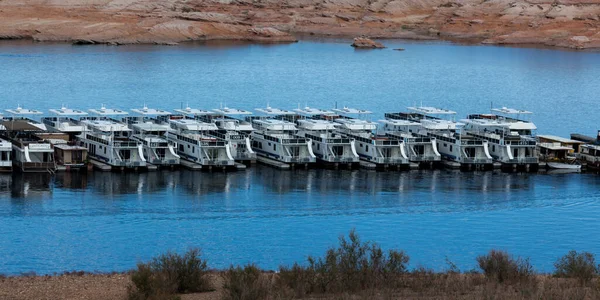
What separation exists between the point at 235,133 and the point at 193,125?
1.80 meters

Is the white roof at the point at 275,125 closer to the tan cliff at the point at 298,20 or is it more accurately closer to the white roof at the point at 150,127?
the white roof at the point at 150,127

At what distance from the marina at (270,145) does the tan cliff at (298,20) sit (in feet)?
210

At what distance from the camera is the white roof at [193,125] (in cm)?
5206

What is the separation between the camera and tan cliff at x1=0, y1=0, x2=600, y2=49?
391 feet

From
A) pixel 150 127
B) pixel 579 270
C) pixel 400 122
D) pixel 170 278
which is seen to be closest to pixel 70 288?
pixel 170 278

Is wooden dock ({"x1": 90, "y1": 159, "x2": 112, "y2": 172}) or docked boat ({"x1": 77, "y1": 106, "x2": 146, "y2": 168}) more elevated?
docked boat ({"x1": 77, "y1": 106, "x2": 146, "y2": 168})

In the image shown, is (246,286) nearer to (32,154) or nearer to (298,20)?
(32,154)

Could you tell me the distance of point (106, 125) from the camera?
52.2 m

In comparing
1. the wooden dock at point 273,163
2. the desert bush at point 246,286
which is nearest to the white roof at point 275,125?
the wooden dock at point 273,163

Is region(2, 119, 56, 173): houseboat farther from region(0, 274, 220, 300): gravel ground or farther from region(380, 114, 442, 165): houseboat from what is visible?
region(0, 274, 220, 300): gravel ground

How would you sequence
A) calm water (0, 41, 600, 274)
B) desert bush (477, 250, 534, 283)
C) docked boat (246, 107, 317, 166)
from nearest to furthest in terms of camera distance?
1. desert bush (477, 250, 534, 283)
2. calm water (0, 41, 600, 274)
3. docked boat (246, 107, 317, 166)

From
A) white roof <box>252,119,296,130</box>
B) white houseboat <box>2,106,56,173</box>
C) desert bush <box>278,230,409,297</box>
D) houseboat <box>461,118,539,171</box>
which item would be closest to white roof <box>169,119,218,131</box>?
white roof <box>252,119,296,130</box>

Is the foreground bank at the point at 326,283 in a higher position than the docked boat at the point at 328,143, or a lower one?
lower

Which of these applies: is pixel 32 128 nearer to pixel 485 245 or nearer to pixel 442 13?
pixel 485 245
